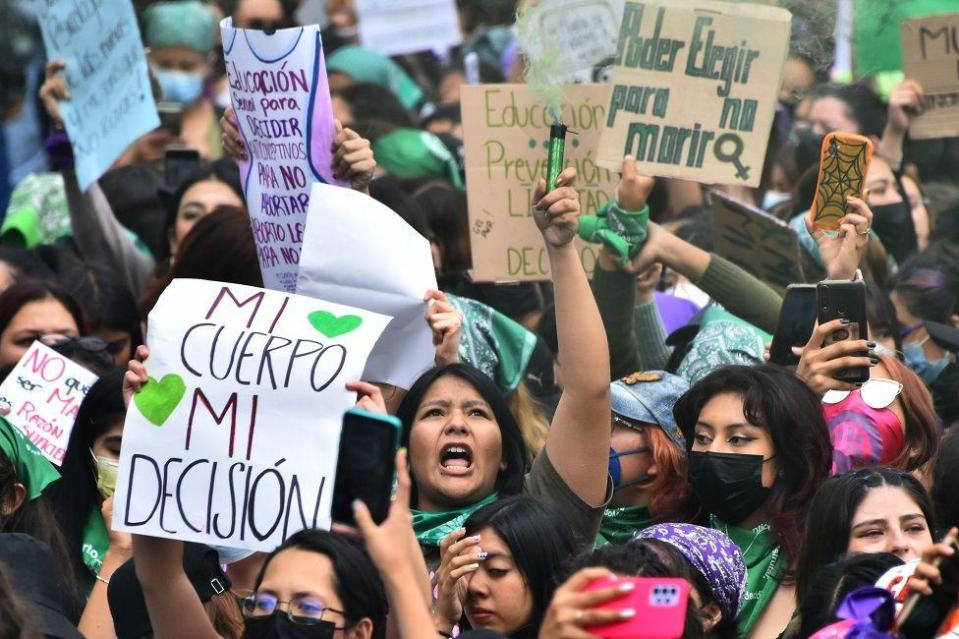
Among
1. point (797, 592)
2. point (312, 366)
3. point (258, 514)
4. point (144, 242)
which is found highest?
point (312, 366)

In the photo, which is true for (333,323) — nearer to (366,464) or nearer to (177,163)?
(366,464)

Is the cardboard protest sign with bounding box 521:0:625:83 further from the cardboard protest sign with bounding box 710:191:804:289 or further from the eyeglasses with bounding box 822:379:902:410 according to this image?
the eyeglasses with bounding box 822:379:902:410

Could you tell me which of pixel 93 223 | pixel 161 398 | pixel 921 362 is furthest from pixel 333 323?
pixel 93 223

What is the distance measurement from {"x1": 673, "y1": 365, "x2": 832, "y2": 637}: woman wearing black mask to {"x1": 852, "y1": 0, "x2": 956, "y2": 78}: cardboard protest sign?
3.22m

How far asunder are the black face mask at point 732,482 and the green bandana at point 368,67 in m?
6.08

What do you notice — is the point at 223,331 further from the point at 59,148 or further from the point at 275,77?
the point at 59,148

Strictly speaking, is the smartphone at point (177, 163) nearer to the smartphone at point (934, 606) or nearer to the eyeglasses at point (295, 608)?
the eyeglasses at point (295, 608)

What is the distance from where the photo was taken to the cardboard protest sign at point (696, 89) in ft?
21.0

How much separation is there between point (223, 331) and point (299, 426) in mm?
310

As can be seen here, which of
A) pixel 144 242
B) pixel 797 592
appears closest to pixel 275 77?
pixel 797 592

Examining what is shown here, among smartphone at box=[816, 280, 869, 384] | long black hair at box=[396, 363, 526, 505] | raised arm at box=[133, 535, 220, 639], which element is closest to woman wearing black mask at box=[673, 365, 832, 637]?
smartphone at box=[816, 280, 869, 384]

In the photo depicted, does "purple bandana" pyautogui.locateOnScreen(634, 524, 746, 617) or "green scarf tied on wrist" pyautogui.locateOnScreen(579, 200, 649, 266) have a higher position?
"green scarf tied on wrist" pyautogui.locateOnScreen(579, 200, 649, 266)

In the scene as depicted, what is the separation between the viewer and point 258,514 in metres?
4.36

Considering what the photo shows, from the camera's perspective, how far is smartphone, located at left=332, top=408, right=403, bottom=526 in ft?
12.2
